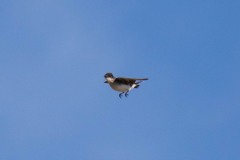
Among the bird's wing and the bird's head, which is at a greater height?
the bird's head

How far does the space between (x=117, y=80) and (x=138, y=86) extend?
10.9 feet

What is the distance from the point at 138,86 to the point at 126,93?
2153mm

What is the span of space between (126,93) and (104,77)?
322 cm

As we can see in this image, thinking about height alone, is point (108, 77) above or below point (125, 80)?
above

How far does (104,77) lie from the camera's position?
254ft

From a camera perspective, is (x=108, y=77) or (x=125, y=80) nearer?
(x=108, y=77)

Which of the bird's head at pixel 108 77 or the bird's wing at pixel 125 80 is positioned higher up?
the bird's head at pixel 108 77

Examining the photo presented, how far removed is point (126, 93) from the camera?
3068 inches

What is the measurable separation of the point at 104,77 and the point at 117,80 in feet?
5.14

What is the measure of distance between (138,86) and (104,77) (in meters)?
4.56

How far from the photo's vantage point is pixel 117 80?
77.2 meters

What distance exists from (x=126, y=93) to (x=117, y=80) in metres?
1.98

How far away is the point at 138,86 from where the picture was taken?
7931 centimetres
